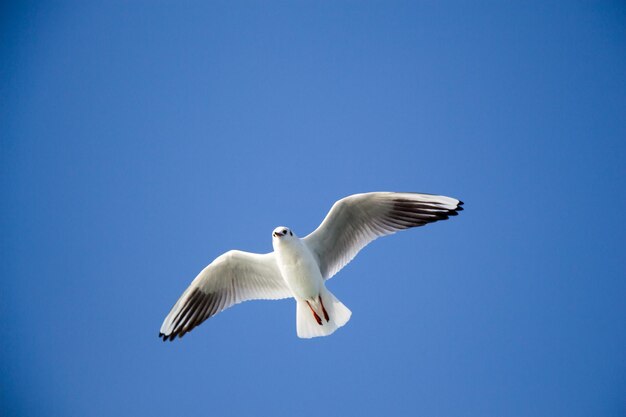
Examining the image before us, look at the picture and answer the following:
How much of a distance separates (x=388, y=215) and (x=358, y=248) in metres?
0.50

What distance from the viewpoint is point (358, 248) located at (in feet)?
24.1

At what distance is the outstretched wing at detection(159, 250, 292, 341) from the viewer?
24.8 ft

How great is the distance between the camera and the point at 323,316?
7.13 metres

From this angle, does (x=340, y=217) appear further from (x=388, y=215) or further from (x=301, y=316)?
(x=301, y=316)

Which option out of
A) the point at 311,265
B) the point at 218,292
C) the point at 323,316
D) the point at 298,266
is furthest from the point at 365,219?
the point at 218,292

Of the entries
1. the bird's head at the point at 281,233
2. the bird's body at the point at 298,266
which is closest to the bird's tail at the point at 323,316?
the bird's body at the point at 298,266

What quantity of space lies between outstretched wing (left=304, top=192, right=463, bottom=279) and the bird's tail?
1.10 ft

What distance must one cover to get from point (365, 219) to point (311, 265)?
0.84 m

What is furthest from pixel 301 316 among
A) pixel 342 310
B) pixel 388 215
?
pixel 388 215

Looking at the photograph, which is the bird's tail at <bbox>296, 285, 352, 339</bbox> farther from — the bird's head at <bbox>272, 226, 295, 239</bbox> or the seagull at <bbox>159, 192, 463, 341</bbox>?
the bird's head at <bbox>272, 226, 295, 239</bbox>

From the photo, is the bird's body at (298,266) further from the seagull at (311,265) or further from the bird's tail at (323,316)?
the bird's tail at (323,316)

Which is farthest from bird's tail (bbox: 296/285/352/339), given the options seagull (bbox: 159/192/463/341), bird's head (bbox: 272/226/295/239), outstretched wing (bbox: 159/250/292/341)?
bird's head (bbox: 272/226/295/239)

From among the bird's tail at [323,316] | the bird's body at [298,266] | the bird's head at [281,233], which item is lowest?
the bird's tail at [323,316]

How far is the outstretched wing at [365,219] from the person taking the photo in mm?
7086
